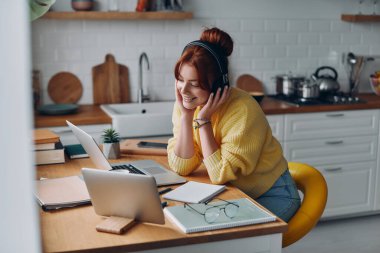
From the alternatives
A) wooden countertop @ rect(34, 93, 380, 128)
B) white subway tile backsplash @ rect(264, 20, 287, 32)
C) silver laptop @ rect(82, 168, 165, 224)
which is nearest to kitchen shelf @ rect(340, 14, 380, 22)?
white subway tile backsplash @ rect(264, 20, 287, 32)

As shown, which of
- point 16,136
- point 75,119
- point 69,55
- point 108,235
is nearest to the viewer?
point 16,136

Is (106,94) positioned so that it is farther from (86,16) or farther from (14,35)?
(14,35)

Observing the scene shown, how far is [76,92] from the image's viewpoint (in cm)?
427

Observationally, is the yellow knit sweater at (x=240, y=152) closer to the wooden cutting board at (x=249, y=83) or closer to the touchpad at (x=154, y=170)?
the touchpad at (x=154, y=170)

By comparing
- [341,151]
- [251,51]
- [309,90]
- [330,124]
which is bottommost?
[341,151]

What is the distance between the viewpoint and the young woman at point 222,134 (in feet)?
7.20

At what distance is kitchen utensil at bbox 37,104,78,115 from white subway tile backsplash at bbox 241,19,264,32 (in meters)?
1.67

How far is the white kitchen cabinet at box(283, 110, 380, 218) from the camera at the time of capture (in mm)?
4180

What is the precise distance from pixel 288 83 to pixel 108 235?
10.4ft

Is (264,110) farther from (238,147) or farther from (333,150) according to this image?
(238,147)

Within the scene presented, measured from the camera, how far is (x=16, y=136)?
0.74 metres

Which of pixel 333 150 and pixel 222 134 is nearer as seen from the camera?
pixel 222 134

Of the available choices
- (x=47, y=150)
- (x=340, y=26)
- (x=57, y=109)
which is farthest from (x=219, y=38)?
(x=340, y=26)

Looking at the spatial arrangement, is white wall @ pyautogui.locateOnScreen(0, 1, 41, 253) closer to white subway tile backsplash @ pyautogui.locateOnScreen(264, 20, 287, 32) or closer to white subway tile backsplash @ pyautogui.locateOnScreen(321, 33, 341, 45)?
white subway tile backsplash @ pyautogui.locateOnScreen(264, 20, 287, 32)
